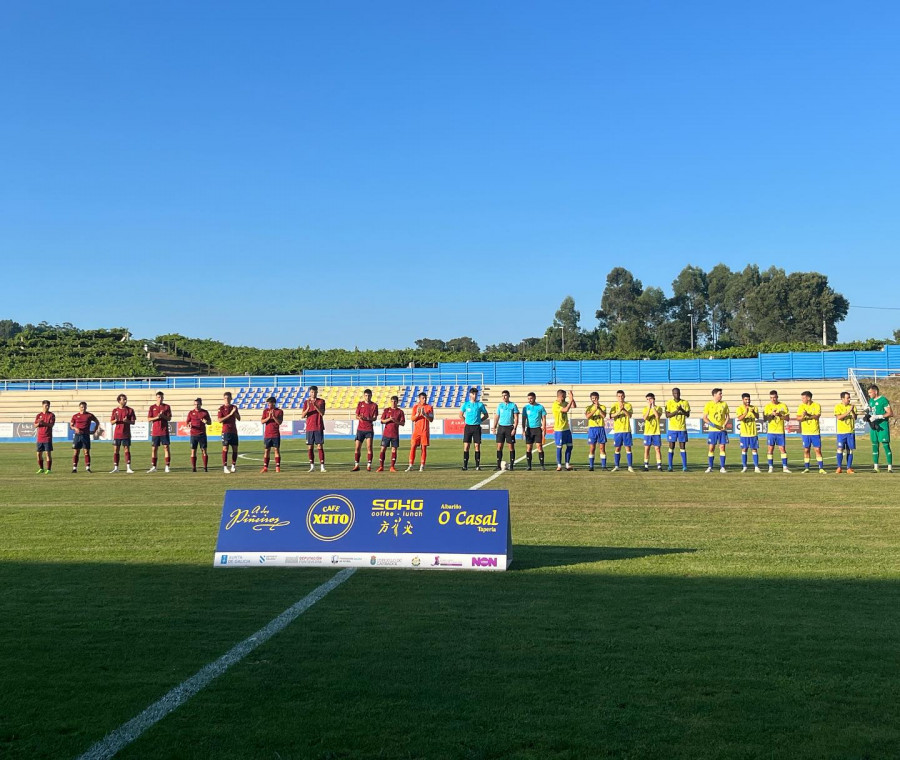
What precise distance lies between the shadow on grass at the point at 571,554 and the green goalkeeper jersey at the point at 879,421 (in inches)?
520

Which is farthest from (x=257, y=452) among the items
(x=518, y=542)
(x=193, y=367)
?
(x=193, y=367)

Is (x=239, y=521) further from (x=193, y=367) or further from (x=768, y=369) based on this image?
(x=193, y=367)

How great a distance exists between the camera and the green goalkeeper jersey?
19862 mm

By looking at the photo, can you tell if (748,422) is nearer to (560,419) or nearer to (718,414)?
(718,414)

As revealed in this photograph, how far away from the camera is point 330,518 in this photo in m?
8.29

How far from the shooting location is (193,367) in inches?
2970

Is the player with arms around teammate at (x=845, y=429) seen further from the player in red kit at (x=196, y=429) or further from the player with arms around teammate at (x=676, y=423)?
the player in red kit at (x=196, y=429)

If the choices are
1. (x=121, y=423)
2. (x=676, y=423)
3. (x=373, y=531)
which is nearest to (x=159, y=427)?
(x=121, y=423)

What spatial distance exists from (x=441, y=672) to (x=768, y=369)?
171 ft

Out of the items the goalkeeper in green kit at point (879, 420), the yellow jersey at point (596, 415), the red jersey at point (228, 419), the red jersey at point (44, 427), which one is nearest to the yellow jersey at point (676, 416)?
the yellow jersey at point (596, 415)

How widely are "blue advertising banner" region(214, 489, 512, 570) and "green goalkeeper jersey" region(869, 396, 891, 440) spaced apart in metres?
14.9

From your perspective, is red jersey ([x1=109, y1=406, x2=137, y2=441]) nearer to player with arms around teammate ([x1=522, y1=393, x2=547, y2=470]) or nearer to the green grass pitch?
player with arms around teammate ([x1=522, y1=393, x2=547, y2=470])

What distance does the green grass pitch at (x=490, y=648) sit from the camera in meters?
4.04

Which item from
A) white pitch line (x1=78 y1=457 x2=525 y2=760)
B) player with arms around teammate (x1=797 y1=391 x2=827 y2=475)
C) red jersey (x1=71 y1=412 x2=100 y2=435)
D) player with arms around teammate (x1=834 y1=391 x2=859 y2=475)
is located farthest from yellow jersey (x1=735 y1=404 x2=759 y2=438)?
red jersey (x1=71 y1=412 x2=100 y2=435)
